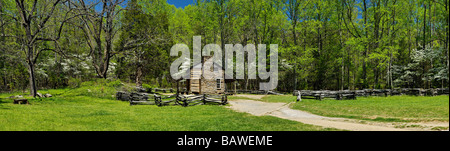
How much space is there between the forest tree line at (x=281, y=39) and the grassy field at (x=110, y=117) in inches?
521

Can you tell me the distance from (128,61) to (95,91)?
15934 millimetres

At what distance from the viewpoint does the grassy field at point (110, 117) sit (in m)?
8.91

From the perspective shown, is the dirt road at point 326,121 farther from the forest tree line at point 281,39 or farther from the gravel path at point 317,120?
the forest tree line at point 281,39

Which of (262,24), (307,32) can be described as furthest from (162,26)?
(307,32)

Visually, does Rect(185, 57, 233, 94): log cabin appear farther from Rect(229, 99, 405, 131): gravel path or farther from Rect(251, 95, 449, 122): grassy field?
Rect(251, 95, 449, 122): grassy field

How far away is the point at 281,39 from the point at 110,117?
40.6 metres

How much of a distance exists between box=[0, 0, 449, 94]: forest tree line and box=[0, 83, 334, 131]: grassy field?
13243 millimetres

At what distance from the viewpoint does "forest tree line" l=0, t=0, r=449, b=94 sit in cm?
3244

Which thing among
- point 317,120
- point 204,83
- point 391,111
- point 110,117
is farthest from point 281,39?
point 110,117

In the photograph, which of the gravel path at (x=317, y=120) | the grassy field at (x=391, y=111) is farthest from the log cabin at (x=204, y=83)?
the grassy field at (x=391, y=111)

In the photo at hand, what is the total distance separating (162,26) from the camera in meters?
38.4

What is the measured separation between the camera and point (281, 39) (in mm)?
47156
